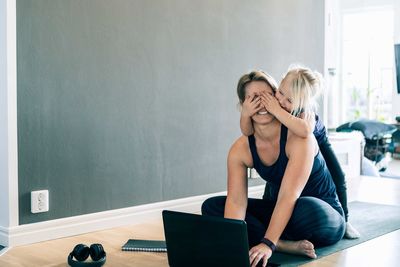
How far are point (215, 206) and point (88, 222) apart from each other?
0.85m

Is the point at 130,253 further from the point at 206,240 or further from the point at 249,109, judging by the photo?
the point at 249,109

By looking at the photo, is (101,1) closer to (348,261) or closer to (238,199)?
(238,199)

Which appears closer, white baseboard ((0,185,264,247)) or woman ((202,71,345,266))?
woman ((202,71,345,266))

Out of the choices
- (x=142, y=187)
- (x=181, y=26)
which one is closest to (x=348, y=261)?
(x=142, y=187)

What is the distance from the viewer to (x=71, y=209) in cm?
300

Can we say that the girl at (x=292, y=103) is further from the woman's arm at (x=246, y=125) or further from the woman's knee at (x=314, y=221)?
the woman's knee at (x=314, y=221)

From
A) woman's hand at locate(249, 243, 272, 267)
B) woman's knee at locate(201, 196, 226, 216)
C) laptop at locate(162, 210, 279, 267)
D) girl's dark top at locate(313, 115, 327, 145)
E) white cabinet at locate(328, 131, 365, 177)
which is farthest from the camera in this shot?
white cabinet at locate(328, 131, 365, 177)

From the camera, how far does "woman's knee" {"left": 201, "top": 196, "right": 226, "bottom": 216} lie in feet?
8.38

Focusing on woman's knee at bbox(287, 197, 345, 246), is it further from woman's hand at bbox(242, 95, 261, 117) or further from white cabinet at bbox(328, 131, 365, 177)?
white cabinet at bbox(328, 131, 365, 177)

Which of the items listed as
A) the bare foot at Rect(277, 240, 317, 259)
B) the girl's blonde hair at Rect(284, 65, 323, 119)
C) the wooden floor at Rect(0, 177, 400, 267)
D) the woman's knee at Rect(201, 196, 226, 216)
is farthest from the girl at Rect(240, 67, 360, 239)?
Answer: the wooden floor at Rect(0, 177, 400, 267)

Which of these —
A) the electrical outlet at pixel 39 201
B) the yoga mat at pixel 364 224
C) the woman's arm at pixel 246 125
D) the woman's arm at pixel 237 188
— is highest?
the woman's arm at pixel 246 125

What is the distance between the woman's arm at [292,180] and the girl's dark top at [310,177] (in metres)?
0.08

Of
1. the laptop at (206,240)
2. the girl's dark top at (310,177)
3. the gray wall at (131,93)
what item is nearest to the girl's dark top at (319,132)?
the girl's dark top at (310,177)

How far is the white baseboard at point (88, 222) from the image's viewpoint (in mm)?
2771
